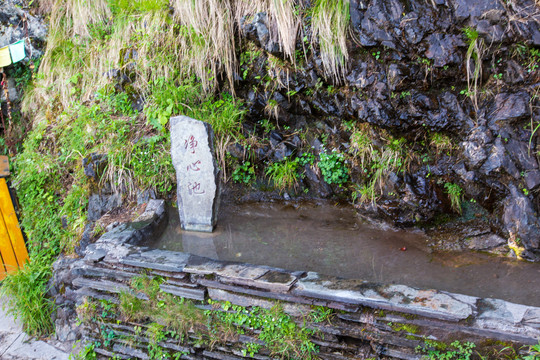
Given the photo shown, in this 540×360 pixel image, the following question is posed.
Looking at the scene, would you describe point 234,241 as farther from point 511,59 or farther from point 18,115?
point 18,115

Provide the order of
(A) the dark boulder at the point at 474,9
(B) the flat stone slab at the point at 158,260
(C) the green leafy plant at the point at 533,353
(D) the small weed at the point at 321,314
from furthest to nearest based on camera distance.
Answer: (A) the dark boulder at the point at 474,9, (B) the flat stone slab at the point at 158,260, (D) the small weed at the point at 321,314, (C) the green leafy plant at the point at 533,353

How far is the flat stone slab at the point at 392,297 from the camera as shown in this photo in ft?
7.38

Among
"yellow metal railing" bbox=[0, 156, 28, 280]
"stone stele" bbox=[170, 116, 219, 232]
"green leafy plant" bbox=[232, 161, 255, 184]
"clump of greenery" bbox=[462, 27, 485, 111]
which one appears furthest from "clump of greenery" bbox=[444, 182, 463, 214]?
"yellow metal railing" bbox=[0, 156, 28, 280]

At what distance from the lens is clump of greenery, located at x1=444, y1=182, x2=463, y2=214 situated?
3629 mm

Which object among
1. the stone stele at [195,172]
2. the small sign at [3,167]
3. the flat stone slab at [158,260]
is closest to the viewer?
the flat stone slab at [158,260]

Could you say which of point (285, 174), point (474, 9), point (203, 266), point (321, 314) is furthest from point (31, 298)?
point (474, 9)

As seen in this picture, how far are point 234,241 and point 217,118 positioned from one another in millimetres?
1605

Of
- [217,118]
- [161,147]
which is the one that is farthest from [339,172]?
[161,147]

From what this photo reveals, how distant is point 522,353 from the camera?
2.11 m

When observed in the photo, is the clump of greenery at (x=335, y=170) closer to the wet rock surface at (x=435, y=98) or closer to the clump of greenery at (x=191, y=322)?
the wet rock surface at (x=435, y=98)

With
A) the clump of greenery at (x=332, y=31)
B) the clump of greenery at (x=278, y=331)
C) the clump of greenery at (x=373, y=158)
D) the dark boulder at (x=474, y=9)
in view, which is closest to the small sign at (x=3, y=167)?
the clump of greenery at (x=278, y=331)

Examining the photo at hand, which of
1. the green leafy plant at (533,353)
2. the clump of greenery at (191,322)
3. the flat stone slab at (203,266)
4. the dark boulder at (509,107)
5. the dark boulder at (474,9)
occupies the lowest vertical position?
the clump of greenery at (191,322)

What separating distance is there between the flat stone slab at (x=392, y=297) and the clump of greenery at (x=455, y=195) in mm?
1459

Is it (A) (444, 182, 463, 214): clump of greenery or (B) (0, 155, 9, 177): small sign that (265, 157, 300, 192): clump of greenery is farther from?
(B) (0, 155, 9, 177): small sign
